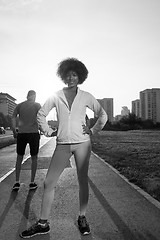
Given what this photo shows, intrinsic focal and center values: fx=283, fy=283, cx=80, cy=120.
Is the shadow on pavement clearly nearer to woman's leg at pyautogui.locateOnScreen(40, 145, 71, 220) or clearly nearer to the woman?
the woman

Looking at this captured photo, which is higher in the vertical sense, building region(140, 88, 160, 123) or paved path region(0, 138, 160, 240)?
building region(140, 88, 160, 123)

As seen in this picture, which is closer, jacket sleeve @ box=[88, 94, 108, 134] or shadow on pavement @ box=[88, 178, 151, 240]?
shadow on pavement @ box=[88, 178, 151, 240]

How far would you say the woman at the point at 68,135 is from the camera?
3.36 m

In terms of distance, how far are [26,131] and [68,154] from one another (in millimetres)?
2453

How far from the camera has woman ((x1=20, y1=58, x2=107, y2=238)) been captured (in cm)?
336

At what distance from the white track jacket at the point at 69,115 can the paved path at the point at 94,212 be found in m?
1.17

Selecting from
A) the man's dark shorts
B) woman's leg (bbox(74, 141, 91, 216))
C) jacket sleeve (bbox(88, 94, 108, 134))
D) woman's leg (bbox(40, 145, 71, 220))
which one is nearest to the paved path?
woman's leg (bbox(40, 145, 71, 220))

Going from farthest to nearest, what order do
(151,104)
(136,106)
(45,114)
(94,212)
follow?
(136,106), (151,104), (94,212), (45,114)

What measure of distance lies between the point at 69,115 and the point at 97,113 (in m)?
0.42

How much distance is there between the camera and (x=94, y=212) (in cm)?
429

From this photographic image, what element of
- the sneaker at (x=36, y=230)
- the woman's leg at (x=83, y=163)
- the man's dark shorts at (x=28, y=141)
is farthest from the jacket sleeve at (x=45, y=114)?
the man's dark shorts at (x=28, y=141)

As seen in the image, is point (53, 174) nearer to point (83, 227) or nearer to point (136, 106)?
point (83, 227)

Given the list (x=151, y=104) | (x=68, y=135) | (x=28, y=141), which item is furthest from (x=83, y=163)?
(x=151, y=104)

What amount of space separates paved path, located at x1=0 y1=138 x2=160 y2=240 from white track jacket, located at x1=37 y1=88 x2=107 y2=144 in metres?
1.17
